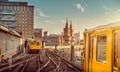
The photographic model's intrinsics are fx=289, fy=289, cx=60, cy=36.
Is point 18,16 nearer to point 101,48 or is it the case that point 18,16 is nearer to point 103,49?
point 101,48

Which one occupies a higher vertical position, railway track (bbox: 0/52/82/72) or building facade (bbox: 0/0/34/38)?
building facade (bbox: 0/0/34/38)

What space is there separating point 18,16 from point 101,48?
150842 millimetres

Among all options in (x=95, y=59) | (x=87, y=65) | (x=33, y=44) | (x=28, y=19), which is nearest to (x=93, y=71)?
(x=95, y=59)

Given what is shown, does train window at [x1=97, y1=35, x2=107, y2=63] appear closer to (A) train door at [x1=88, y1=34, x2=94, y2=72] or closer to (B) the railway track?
(A) train door at [x1=88, y1=34, x2=94, y2=72]

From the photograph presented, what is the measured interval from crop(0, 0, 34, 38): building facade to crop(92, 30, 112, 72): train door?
138098 mm

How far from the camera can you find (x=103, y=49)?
11.1m

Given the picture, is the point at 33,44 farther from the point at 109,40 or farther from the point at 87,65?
the point at 109,40

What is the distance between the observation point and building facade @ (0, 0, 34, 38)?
492 ft

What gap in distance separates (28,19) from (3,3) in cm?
1623

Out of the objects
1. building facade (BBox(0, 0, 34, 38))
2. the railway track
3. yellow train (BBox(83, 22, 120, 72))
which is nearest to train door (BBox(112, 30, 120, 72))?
yellow train (BBox(83, 22, 120, 72))

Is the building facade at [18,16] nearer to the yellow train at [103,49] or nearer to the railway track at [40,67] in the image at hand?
the railway track at [40,67]

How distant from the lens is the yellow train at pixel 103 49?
31.5ft

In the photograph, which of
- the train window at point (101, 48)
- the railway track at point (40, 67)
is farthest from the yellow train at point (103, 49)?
the railway track at point (40, 67)

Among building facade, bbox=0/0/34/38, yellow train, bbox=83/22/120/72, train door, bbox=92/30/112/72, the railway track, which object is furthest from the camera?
building facade, bbox=0/0/34/38
